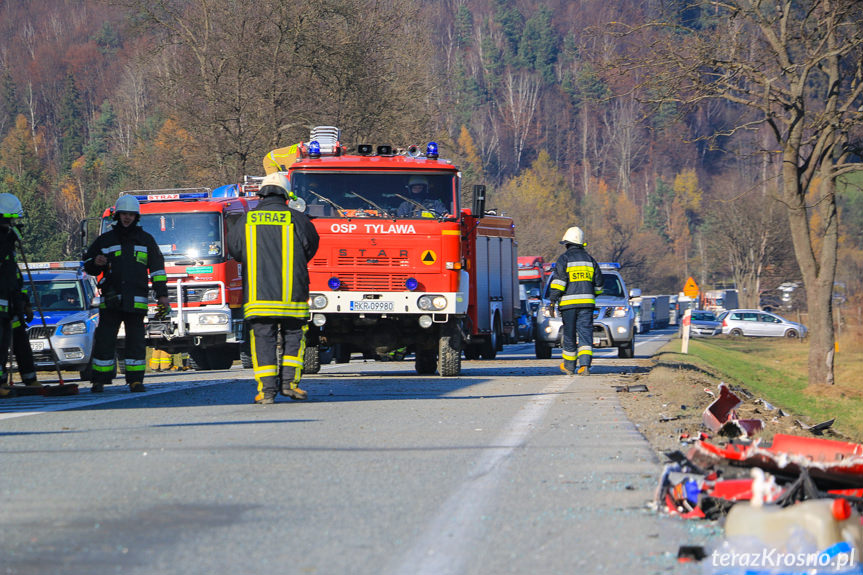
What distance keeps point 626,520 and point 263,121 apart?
32.6 m

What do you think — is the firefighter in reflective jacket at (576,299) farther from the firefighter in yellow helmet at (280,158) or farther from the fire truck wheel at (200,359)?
the fire truck wheel at (200,359)

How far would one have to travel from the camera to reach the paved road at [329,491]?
15.5 feet

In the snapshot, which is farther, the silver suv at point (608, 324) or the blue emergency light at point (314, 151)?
the silver suv at point (608, 324)

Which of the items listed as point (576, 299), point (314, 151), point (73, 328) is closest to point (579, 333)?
point (576, 299)

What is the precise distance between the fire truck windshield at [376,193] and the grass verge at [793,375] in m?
5.86

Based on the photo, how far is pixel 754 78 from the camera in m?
20.3

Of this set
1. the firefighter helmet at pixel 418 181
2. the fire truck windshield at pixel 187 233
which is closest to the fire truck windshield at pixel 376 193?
the firefighter helmet at pixel 418 181

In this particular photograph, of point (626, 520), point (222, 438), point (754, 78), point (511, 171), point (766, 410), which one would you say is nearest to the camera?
point (626, 520)

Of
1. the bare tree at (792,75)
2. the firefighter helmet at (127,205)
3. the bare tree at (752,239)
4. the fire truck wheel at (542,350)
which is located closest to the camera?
the firefighter helmet at (127,205)

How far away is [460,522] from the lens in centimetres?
539

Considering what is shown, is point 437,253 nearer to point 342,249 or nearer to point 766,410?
point 342,249

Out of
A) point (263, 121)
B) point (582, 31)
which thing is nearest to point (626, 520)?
point (582, 31)

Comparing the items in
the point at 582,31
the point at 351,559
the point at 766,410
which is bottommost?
the point at 766,410

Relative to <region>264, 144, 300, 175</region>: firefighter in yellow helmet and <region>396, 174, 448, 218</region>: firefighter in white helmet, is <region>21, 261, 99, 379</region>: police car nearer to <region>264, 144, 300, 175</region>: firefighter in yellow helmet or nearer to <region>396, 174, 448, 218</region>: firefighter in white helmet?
<region>264, 144, 300, 175</region>: firefighter in yellow helmet
